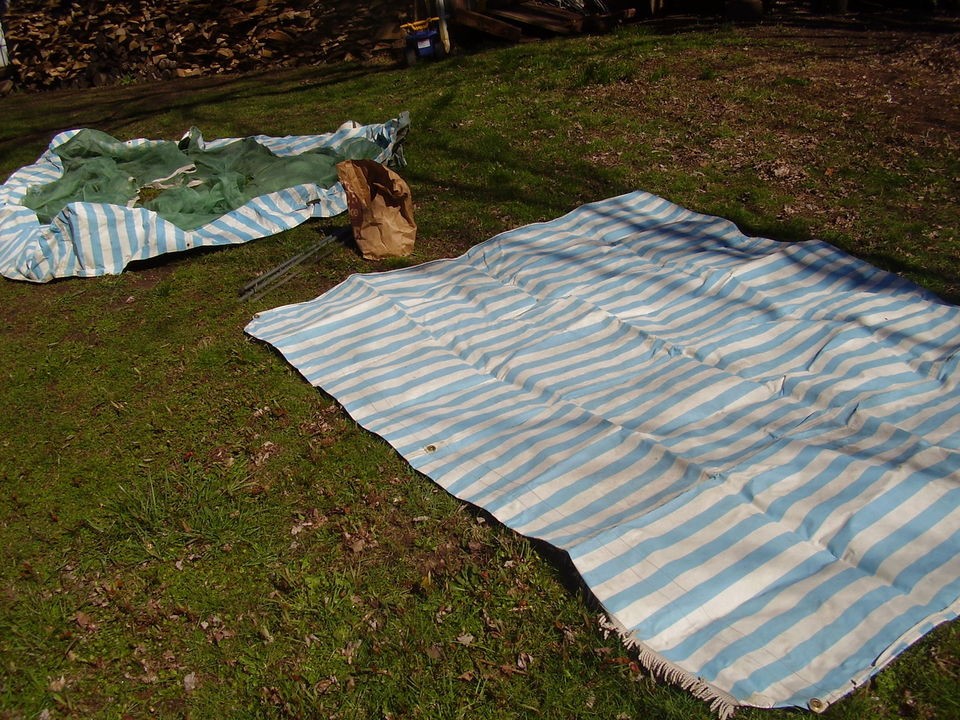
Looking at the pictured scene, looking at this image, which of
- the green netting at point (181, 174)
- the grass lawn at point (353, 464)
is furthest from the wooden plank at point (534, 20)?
the green netting at point (181, 174)

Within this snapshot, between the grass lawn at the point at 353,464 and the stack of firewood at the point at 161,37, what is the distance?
4629 millimetres

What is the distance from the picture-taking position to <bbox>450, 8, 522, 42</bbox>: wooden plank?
10578mm

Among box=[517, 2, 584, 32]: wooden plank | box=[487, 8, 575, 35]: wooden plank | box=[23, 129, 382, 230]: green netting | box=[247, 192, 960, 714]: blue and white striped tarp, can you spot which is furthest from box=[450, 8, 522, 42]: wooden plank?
box=[247, 192, 960, 714]: blue and white striped tarp

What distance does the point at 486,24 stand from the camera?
10812mm

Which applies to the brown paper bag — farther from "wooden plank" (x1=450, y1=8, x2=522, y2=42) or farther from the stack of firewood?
the stack of firewood

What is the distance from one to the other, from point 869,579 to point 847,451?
0.66 meters

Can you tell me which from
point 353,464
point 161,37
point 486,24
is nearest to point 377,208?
point 353,464

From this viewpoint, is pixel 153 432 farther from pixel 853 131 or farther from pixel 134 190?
pixel 853 131

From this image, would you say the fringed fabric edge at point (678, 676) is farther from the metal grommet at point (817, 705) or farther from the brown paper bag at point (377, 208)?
the brown paper bag at point (377, 208)

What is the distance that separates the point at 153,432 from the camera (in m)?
4.06

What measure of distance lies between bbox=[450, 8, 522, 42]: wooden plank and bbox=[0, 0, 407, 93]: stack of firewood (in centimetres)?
161

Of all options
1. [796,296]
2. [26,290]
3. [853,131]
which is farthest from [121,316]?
[853,131]

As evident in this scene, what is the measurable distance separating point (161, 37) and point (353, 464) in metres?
11.0

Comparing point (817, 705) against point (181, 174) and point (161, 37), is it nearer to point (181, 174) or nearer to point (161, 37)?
point (181, 174)
